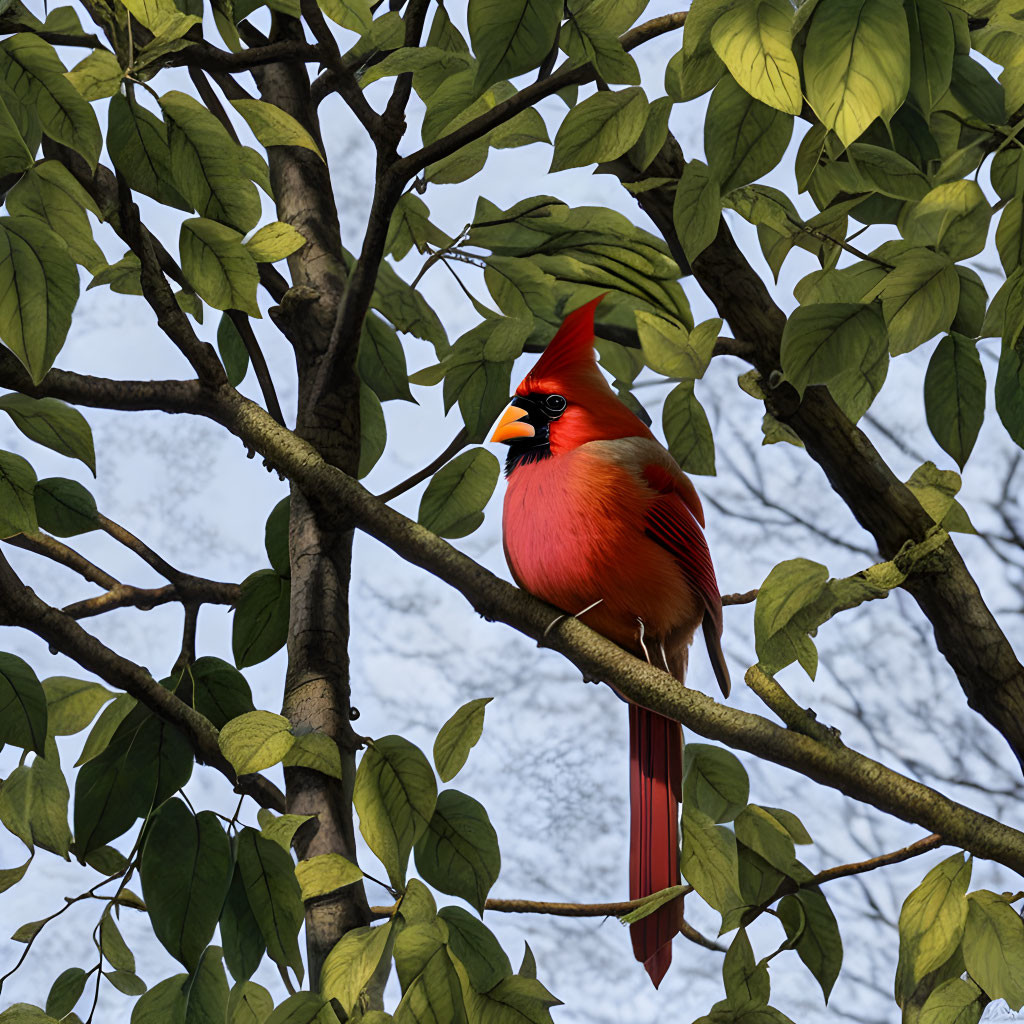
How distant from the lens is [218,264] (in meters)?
0.95

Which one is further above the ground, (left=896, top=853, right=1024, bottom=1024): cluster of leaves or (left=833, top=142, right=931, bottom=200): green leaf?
(left=833, top=142, right=931, bottom=200): green leaf

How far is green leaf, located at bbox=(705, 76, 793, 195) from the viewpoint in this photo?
709 millimetres

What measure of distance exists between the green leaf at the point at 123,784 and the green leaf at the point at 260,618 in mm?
192

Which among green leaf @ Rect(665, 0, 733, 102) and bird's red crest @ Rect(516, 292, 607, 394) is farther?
bird's red crest @ Rect(516, 292, 607, 394)

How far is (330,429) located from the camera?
3.72ft

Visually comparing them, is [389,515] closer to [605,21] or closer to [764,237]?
[605,21]

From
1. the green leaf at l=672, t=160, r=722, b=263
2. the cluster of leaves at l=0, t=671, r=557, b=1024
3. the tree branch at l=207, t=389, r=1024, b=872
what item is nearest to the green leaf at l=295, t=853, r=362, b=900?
the cluster of leaves at l=0, t=671, r=557, b=1024

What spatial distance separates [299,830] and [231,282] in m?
0.48

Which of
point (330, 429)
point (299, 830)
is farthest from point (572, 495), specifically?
point (299, 830)

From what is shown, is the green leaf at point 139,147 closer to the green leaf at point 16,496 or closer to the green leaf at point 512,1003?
the green leaf at point 16,496

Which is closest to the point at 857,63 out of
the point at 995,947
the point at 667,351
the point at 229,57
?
the point at 667,351

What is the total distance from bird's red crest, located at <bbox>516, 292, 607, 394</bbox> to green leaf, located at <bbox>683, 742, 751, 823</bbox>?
0.39 meters

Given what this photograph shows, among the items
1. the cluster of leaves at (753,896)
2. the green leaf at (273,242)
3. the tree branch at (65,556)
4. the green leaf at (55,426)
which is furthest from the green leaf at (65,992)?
the green leaf at (273,242)

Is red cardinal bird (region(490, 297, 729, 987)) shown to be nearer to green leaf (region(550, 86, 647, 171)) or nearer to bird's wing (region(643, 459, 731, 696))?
bird's wing (region(643, 459, 731, 696))
